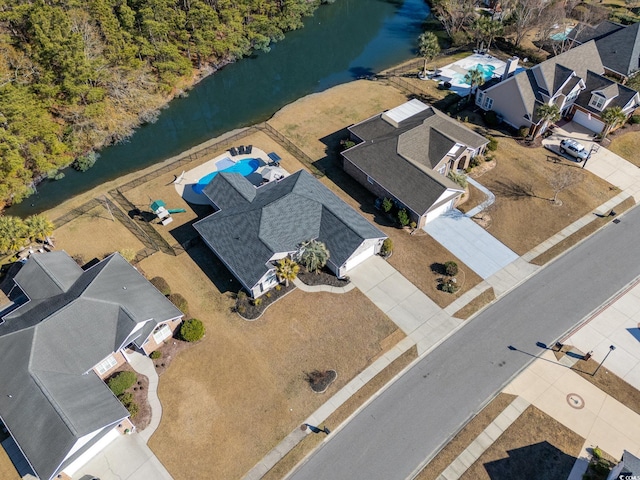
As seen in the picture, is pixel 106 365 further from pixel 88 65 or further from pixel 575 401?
pixel 88 65

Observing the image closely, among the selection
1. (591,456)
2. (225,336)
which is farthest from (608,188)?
(225,336)

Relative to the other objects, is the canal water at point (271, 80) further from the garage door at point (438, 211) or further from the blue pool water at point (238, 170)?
the garage door at point (438, 211)

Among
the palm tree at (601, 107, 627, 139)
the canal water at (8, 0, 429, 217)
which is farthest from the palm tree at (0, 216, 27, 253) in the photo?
the palm tree at (601, 107, 627, 139)

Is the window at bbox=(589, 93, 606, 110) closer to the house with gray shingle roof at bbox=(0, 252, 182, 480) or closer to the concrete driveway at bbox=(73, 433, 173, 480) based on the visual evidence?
the house with gray shingle roof at bbox=(0, 252, 182, 480)

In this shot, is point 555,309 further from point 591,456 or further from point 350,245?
point 350,245

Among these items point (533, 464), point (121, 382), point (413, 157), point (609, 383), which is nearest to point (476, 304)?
point (609, 383)
